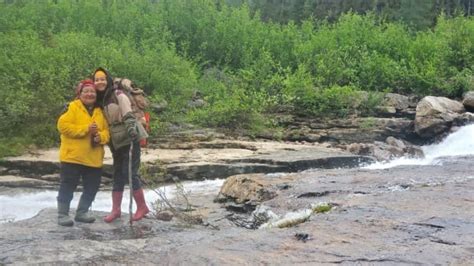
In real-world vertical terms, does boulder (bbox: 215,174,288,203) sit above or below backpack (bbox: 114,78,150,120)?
below

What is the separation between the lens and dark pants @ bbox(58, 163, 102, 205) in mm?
7078

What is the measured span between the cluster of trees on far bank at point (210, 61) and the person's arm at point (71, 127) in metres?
7.99

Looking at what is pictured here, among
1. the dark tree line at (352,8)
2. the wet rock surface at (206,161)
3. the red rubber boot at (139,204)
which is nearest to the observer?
the red rubber boot at (139,204)

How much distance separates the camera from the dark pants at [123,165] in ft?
24.2

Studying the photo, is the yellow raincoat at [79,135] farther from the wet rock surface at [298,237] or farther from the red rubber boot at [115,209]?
the wet rock surface at [298,237]

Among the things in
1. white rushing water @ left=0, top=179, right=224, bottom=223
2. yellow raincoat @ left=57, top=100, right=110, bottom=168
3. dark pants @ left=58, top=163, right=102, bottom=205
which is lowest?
white rushing water @ left=0, top=179, right=224, bottom=223

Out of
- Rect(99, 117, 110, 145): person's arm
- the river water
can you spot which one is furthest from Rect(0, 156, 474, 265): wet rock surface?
the river water

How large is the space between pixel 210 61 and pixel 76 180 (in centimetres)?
2222

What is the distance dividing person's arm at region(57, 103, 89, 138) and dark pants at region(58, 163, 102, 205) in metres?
0.41

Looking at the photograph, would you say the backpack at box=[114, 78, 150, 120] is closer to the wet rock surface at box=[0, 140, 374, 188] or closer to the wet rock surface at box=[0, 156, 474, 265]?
the wet rock surface at box=[0, 156, 474, 265]

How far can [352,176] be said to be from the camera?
11008 millimetres

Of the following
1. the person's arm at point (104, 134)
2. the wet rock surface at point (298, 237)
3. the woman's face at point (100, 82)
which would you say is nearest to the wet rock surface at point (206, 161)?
the wet rock surface at point (298, 237)

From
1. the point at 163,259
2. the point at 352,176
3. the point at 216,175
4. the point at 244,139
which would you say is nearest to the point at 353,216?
the point at 163,259

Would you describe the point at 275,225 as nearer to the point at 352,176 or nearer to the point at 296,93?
the point at 352,176
